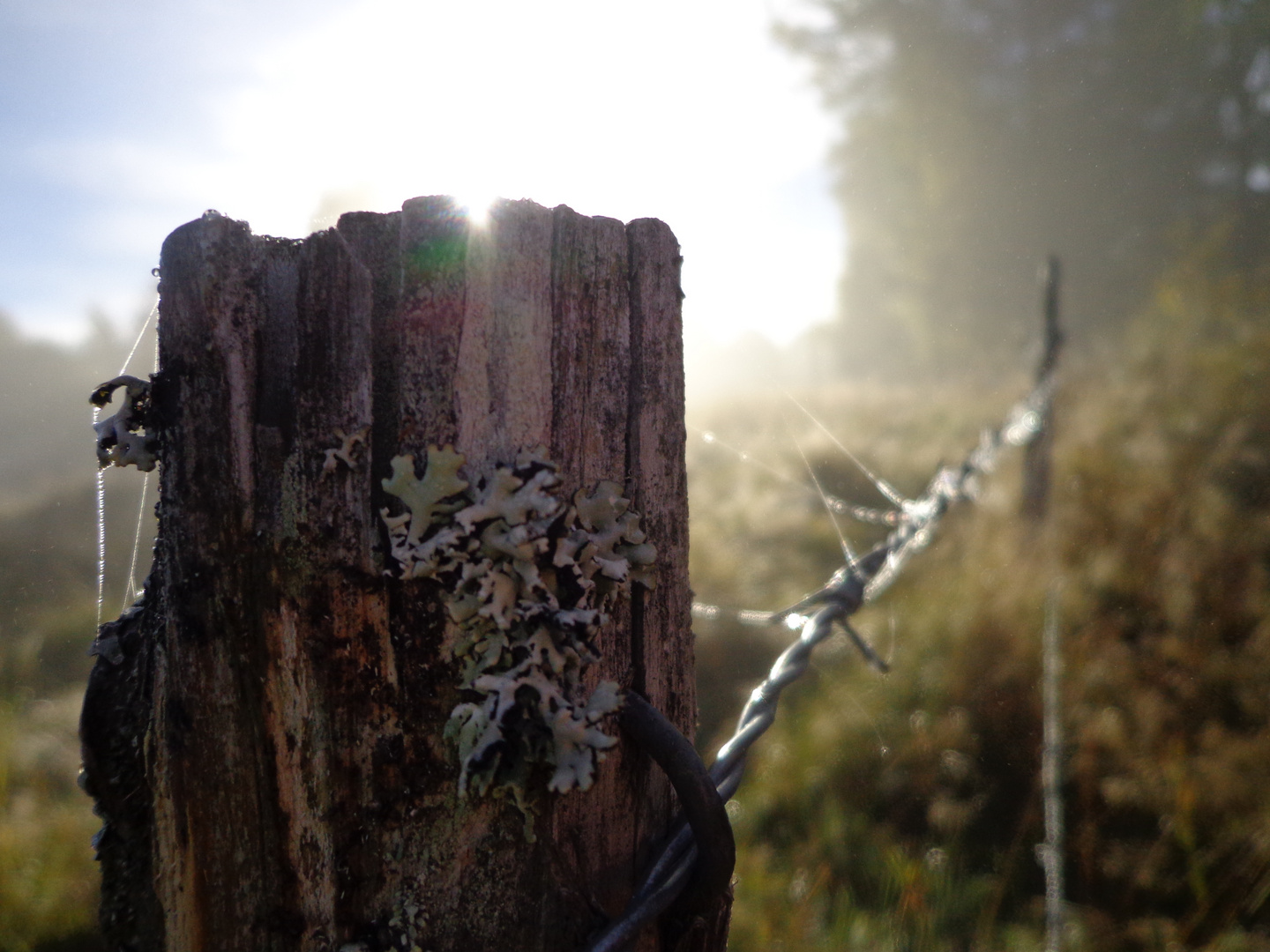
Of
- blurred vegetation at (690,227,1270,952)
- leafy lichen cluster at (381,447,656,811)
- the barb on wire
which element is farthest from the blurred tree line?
leafy lichen cluster at (381,447,656,811)

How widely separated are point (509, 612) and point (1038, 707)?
3913 mm

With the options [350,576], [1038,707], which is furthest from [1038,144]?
[350,576]

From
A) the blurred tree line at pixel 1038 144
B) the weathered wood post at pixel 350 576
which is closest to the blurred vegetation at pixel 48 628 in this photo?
the weathered wood post at pixel 350 576

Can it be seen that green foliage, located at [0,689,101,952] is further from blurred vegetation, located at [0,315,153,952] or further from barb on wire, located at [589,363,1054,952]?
barb on wire, located at [589,363,1054,952]

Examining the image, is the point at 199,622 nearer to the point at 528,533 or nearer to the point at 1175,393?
the point at 528,533

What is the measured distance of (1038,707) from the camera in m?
3.67

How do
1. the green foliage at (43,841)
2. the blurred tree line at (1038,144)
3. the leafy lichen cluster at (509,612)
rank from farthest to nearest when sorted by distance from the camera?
the blurred tree line at (1038,144) < the green foliage at (43,841) < the leafy lichen cluster at (509,612)

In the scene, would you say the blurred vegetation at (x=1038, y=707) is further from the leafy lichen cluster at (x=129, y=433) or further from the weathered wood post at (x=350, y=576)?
the leafy lichen cluster at (x=129, y=433)

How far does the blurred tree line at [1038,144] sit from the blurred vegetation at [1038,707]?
283 inches

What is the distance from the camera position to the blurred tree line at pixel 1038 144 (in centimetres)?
1170

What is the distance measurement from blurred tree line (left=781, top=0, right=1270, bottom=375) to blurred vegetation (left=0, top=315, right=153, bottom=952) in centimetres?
1272

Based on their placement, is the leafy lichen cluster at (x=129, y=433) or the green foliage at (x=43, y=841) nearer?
the leafy lichen cluster at (x=129, y=433)

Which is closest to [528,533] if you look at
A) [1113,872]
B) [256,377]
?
[256,377]

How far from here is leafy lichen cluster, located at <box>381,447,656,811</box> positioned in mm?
574
